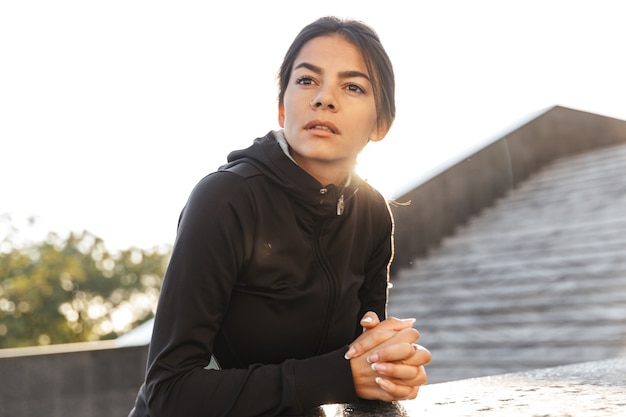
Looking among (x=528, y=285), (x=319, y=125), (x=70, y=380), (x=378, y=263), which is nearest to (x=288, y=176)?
(x=319, y=125)

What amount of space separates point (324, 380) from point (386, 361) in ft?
0.51

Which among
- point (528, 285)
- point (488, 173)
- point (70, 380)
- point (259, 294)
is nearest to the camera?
point (259, 294)

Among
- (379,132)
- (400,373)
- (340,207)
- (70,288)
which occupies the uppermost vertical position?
(379,132)

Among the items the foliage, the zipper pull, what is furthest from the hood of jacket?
the foliage

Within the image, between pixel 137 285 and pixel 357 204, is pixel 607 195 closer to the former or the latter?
pixel 357 204

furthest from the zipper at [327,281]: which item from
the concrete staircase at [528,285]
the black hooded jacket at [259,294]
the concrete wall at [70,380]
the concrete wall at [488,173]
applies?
the concrete wall at [488,173]

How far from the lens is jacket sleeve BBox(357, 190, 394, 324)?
7.45 ft

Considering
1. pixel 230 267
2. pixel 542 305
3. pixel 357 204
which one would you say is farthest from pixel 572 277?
pixel 230 267

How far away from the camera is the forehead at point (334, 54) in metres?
2.03

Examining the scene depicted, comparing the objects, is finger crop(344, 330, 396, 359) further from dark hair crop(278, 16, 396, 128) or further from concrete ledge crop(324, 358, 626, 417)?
dark hair crop(278, 16, 396, 128)

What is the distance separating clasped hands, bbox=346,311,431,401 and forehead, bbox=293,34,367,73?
689 mm

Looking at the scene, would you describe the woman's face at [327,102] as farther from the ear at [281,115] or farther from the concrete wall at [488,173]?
the concrete wall at [488,173]

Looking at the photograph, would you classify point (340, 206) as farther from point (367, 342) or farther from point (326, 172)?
point (367, 342)

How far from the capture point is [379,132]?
2.21m
